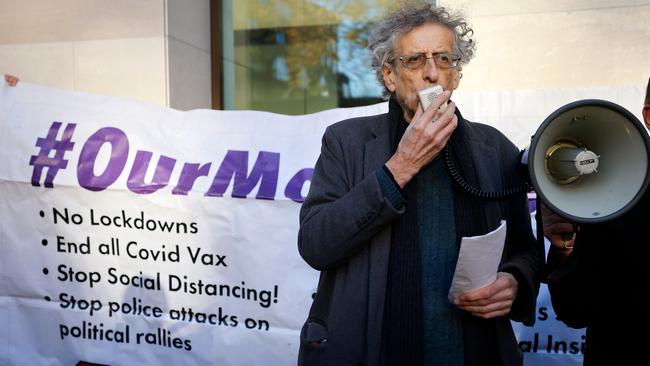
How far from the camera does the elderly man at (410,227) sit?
146 cm

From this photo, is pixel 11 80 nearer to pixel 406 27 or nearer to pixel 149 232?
pixel 149 232

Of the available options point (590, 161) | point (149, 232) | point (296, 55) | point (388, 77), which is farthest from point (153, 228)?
point (296, 55)

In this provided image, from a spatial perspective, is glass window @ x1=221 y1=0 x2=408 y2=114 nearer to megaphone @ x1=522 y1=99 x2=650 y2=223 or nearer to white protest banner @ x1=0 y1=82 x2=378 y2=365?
white protest banner @ x1=0 y1=82 x2=378 y2=365

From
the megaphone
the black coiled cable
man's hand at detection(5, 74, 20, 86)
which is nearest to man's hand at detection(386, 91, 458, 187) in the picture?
the black coiled cable

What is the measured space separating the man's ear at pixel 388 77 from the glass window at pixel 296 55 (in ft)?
10.5

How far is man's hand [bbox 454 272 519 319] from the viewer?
4.87 feet

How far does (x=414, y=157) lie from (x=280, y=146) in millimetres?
1677

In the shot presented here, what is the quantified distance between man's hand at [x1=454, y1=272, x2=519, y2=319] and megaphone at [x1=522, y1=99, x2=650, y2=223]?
31 centimetres

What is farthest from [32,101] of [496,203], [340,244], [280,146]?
[496,203]

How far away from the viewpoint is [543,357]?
2650mm

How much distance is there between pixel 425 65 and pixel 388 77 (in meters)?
0.14

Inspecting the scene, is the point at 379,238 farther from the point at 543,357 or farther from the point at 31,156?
the point at 31,156

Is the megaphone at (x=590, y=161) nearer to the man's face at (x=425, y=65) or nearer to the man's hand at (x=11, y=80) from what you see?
the man's face at (x=425, y=65)

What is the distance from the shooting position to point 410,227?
154 cm
